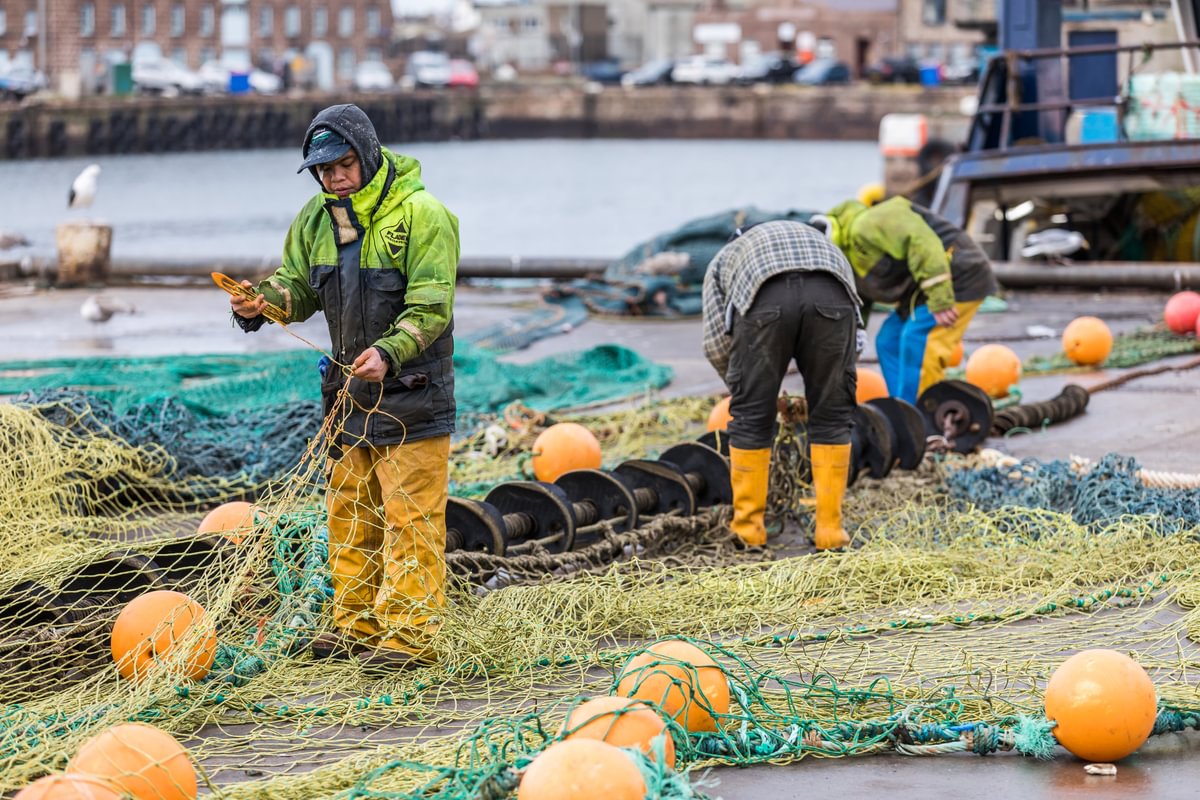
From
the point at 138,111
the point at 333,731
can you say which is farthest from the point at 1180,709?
the point at 138,111

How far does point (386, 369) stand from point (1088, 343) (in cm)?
709

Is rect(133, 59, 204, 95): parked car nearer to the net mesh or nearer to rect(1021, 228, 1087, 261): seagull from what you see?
rect(1021, 228, 1087, 261): seagull

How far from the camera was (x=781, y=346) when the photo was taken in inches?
268

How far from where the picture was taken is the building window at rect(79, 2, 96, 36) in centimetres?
7200

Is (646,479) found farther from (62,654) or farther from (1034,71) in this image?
(1034,71)

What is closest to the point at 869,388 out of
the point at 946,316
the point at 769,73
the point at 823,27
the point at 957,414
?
the point at 957,414

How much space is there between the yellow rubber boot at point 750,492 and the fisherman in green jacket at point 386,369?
182cm

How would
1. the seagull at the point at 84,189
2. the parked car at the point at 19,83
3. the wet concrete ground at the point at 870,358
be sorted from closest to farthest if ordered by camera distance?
the wet concrete ground at the point at 870,358 < the seagull at the point at 84,189 < the parked car at the point at 19,83

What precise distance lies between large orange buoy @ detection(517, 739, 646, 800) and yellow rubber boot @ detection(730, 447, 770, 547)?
324cm

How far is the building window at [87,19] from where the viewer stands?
72.0 m

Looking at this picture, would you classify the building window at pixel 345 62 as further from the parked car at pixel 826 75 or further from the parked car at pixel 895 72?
the parked car at pixel 895 72

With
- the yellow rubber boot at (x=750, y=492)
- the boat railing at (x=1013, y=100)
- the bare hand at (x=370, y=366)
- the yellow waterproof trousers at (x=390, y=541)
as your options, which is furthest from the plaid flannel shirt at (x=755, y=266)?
the boat railing at (x=1013, y=100)

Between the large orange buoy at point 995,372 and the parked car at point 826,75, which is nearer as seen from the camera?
the large orange buoy at point 995,372

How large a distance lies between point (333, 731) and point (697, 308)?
1010 cm
